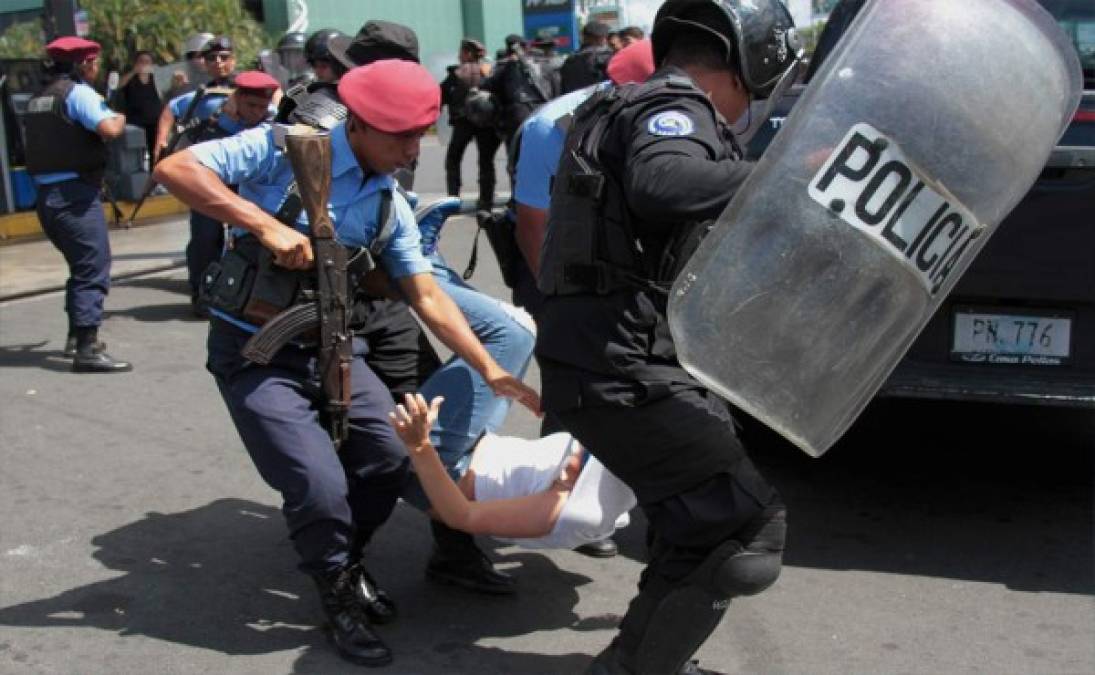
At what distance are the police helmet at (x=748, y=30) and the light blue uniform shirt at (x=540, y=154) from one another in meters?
1.35

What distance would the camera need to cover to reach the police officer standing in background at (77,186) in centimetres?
705

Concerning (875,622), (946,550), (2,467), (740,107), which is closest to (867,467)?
Answer: (946,550)

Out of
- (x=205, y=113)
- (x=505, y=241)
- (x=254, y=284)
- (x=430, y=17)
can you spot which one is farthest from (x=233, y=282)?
(x=430, y=17)

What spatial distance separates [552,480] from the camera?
3809 mm

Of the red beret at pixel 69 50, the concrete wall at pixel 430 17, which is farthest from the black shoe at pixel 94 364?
the concrete wall at pixel 430 17

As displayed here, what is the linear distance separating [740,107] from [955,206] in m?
0.62

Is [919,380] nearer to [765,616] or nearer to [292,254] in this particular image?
[765,616]

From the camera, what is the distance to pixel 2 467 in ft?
18.0

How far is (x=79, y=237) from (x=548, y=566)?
3.83 m

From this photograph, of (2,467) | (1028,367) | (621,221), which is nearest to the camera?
(621,221)

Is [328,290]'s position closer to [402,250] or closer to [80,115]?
[402,250]

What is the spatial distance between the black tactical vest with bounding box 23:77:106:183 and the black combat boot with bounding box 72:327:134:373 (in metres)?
0.82

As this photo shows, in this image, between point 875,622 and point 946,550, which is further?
point 946,550

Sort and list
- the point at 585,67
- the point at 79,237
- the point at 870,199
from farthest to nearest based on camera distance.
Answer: the point at 585,67
the point at 79,237
the point at 870,199
